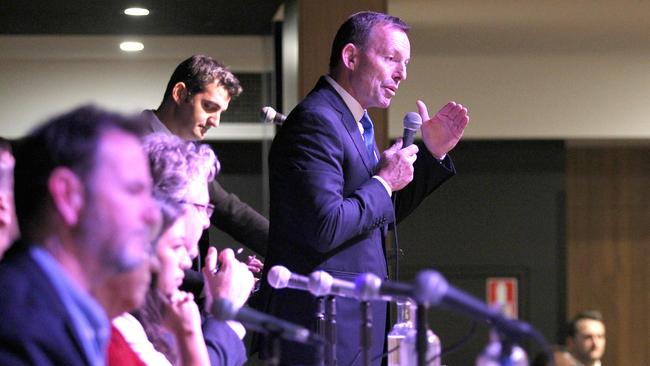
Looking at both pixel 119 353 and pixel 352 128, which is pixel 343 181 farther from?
pixel 119 353

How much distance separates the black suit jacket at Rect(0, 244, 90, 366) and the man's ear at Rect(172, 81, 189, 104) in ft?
7.55

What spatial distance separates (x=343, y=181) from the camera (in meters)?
2.69

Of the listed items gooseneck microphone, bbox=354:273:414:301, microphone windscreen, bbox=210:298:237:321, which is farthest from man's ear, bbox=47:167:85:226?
gooseneck microphone, bbox=354:273:414:301

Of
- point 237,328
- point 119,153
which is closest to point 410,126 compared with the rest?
point 237,328

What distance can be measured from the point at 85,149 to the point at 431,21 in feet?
18.3

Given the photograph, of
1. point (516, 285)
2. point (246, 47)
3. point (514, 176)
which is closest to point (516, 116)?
point (514, 176)

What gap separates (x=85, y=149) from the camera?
126cm

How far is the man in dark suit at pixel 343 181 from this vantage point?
2576mm

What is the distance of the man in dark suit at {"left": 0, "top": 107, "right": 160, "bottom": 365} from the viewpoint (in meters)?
1.24

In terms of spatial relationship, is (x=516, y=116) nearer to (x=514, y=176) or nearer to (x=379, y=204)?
(x=514, y=176)

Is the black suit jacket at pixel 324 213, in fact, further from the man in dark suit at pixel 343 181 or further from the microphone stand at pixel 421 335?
the microphone stand at pixel 421 335

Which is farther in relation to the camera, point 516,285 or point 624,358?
point 624,358

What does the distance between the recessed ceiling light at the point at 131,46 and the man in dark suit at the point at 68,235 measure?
19.4 ft

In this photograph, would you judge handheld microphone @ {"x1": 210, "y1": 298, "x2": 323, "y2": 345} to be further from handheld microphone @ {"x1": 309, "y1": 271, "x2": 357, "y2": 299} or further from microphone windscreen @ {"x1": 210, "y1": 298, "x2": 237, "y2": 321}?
handheld microphone @ {"x1": 309, "y1": 271, "x2": 357, "y2": 299}
